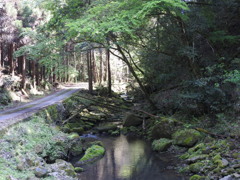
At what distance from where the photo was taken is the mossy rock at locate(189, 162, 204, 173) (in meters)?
9.91

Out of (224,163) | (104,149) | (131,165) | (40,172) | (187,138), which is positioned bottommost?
(131,165)

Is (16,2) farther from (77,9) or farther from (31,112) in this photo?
(31,112)

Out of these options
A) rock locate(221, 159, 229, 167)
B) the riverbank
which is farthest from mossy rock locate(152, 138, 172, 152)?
rock locate(221, 159, 229, 167)

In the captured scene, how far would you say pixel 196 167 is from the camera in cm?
1000

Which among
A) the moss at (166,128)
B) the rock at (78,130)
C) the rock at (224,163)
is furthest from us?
the rock at (78,130)

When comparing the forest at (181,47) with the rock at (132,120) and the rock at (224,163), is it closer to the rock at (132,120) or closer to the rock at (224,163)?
the rock at (224,163)

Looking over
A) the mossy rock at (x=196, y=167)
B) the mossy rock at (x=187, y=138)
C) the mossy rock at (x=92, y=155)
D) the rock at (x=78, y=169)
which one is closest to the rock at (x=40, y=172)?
the rock at (x=78, y=169)

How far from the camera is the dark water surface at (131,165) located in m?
10.2

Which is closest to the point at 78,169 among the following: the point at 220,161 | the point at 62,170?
the point at 62,170

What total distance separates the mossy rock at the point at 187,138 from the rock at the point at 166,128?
0.81 meters

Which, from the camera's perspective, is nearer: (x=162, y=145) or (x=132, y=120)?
(x=162, y=145)

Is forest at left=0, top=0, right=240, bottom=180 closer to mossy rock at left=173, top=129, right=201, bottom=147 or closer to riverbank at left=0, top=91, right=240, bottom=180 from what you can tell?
riverbank at left=0, top=91, right=240, bottom=180

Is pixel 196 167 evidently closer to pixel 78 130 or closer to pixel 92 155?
pixel 92 155

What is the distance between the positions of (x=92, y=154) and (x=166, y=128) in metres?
4.94
